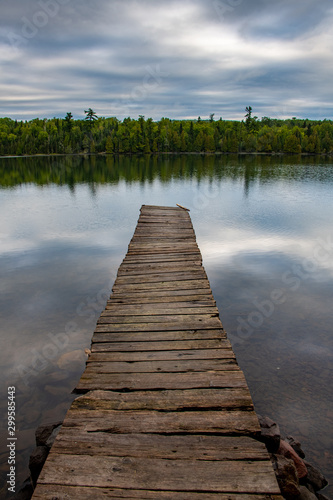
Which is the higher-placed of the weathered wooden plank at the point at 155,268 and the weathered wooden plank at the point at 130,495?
the weathered wooden plank at the point at 155,268

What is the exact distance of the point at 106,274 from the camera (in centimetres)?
1433

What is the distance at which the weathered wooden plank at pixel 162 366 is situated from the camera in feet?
18.1

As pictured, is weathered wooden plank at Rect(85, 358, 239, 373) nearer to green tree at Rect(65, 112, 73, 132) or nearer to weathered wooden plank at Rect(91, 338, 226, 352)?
weathered wooden plank at Rect(91, 338, 226, 352)

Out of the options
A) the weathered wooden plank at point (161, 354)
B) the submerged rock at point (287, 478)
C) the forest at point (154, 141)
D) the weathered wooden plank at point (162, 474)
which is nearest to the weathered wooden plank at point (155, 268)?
the weathered wooden plank at point (161, 354)

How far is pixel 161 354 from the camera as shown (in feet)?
19.6

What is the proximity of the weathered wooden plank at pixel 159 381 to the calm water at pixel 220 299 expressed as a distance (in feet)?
6.58

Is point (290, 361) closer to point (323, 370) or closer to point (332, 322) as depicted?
point (323, 370)

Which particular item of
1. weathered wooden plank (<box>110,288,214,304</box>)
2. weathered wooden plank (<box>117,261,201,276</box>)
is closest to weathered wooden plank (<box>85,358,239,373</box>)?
weathered wooden plank (<box>110,288,214,304</box>)

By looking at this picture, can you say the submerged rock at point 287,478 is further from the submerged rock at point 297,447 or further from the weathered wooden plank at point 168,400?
the submerged rock at point 297,447

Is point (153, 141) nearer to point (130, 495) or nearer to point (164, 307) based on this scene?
point (164, 307)

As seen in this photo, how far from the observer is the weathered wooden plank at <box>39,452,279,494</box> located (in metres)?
3.51

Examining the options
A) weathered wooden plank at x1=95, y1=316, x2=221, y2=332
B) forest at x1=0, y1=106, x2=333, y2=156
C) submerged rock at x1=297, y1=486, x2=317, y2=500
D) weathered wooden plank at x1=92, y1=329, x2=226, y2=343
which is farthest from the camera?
forest at x1=0, y1=106, x2=333, y2=156

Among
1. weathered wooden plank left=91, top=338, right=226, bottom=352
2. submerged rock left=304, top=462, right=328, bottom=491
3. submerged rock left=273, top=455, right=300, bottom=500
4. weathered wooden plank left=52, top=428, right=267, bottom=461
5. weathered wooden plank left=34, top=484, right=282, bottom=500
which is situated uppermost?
weathered wooden plank left=91, top=338, right=226, bottom=352

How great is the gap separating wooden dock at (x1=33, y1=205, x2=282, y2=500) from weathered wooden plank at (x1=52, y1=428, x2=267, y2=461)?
12 mm
